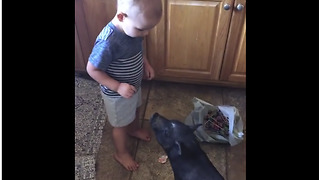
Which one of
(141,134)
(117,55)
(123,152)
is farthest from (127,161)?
(117,55)

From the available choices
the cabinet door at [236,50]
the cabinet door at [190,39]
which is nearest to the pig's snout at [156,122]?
the cabinet door at [190,39]

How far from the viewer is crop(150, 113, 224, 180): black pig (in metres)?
1.06

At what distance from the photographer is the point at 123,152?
4.20 ft

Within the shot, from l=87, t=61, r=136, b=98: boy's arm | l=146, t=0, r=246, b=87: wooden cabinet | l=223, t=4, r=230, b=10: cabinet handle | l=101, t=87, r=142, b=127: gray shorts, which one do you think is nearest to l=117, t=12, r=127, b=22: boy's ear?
l=87, t=61, r=136, b=98: boy's arm

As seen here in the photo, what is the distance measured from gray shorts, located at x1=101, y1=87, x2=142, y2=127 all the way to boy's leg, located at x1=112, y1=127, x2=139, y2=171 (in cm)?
11

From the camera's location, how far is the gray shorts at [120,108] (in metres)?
1.03

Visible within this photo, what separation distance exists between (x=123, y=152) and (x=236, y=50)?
0.70 metres

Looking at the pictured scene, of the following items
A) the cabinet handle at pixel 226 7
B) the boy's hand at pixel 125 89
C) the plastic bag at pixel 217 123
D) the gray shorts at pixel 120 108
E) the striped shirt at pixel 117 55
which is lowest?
the plastic bag at pixel 217 123

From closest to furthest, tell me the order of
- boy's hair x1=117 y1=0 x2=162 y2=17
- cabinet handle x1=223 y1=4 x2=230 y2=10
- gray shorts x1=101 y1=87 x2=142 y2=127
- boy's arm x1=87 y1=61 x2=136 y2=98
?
boy's hair x1=117 y1=0 x2=162 y2=17 → boy's arm x1=87 y1=61 x2=136 y2=98 → gray shorts x1=101 y1=87 x2=142 y2=127 → cabinet handle x1=223 y1=4 x2=230 y2=10

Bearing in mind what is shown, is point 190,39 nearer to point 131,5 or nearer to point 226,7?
point 226,7

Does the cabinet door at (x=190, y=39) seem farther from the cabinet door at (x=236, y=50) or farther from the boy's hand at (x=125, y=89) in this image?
the boy's hand at (x=125, y=89)

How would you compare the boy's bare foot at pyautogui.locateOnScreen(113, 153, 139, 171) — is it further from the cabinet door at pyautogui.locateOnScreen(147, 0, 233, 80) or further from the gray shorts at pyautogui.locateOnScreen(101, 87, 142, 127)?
the cabinet door at pyautogui.locateOnScreen(147, 0, 233, 80)
